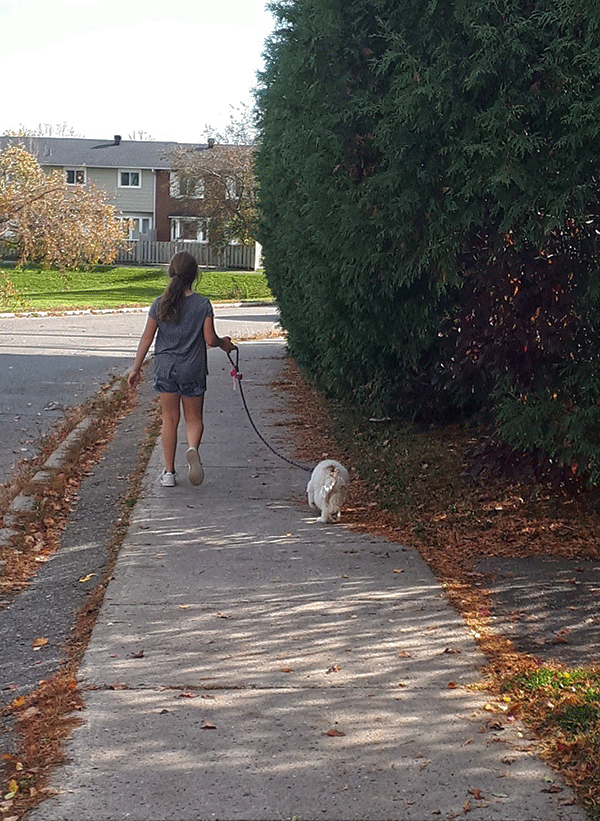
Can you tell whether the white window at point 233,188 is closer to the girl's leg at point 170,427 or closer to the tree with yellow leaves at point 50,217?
the tree with yellow leaves at point 50,217

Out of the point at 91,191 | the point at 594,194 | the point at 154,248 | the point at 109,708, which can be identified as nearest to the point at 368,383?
the point at 594,194

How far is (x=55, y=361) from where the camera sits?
20.3m

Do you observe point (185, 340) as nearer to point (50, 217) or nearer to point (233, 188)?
point (50, 217)

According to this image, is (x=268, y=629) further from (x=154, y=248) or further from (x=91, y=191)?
(x=154, y=248)

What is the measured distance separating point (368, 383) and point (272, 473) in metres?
1.96

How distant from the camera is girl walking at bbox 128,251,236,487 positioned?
862 centimetres

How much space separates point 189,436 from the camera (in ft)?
28.8

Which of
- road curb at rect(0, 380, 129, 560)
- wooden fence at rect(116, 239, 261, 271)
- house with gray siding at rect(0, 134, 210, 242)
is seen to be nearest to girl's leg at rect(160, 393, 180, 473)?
road curb at rect(0, 380, 129, 560)

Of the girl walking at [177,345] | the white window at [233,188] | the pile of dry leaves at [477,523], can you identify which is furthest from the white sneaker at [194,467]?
the white window at [233,188]

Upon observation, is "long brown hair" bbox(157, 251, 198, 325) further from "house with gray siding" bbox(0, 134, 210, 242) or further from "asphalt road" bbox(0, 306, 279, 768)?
"house with gray siding" bbox(0, 134, 210, 242)

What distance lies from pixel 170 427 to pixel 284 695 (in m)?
4.47

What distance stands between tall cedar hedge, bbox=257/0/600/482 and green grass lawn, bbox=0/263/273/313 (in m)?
31.9

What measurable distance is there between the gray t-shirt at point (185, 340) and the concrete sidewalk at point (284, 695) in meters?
1.68

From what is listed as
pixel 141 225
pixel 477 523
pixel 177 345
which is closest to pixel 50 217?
pixel 177 345
